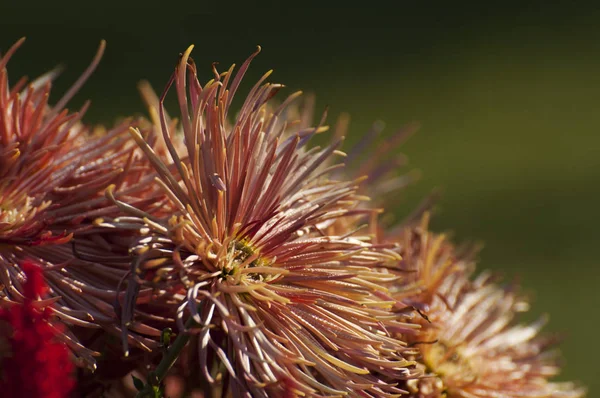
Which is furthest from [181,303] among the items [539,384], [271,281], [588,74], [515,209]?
[588,74]

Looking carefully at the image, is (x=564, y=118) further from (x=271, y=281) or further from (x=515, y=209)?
(x=271, y=281)

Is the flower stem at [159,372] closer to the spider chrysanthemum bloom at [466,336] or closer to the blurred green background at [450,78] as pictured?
the spider chrysanthemum bloom at [466,336]

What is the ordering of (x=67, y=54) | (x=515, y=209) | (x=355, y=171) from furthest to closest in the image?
(x=67, y=54) < (x=515, y=209) < (x=355, y=171)

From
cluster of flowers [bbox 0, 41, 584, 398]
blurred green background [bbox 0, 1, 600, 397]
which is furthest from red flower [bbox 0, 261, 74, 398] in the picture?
blurred green background [bbox 0, 1, 600, 397]

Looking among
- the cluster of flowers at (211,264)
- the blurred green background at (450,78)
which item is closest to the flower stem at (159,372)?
the cluster of flowers at (211,264)

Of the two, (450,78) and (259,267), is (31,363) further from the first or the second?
(450,78)

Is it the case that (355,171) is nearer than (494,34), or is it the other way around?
(355,171)

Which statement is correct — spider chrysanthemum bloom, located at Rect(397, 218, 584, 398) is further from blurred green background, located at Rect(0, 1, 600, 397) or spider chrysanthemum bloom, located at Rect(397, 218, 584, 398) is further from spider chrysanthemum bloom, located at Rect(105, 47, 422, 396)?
blurred green background, located at Rect(0, 1, 600, 397)
